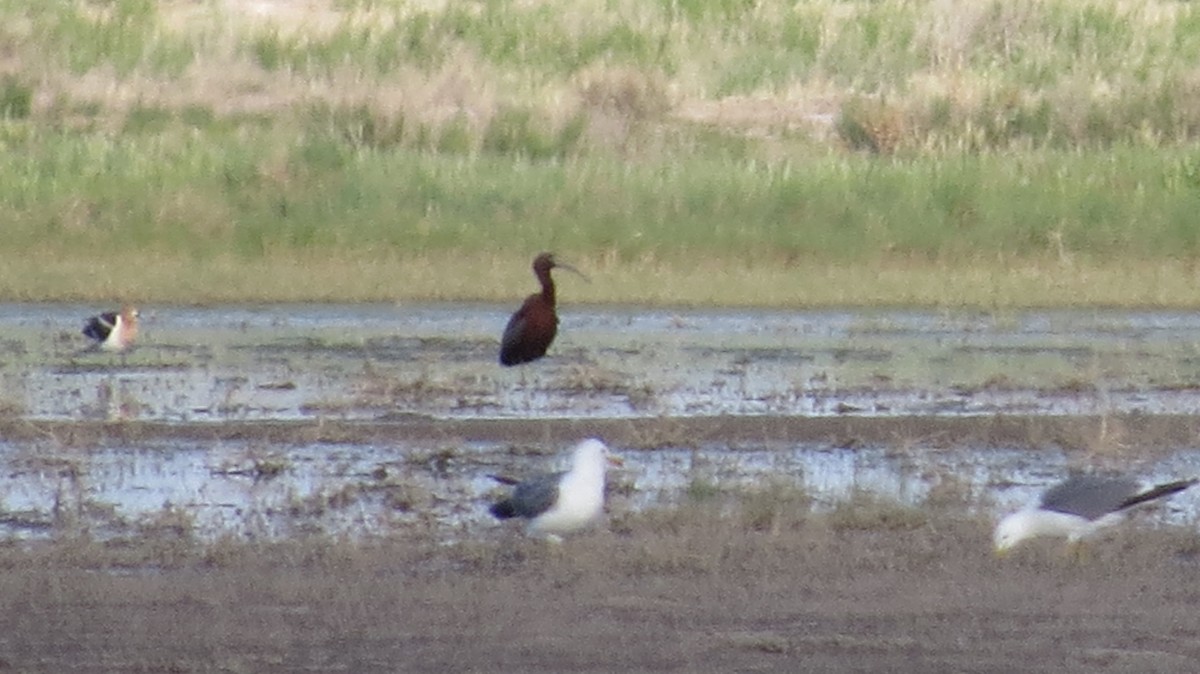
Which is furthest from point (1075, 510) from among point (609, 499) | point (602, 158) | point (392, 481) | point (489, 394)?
point (602, 158)

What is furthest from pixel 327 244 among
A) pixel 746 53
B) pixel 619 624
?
pixel 619 624

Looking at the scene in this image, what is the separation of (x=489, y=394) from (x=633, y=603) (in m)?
6.60

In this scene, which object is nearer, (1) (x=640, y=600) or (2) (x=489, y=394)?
(1) (x=640, y=600)

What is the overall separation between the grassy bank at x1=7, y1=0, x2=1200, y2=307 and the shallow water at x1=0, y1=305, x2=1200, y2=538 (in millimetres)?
1277

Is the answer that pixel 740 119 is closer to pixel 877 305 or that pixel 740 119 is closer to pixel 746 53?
pixel 746 53


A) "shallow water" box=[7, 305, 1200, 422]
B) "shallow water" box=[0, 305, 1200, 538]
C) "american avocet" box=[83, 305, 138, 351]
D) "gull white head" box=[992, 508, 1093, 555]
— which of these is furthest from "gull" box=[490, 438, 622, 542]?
"american avocet" box=[83, 305, 138, 351]

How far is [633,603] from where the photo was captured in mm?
8195

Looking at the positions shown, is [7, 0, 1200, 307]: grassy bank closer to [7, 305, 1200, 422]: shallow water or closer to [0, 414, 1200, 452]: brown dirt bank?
[7, 305, 1200, 422]: shallow water

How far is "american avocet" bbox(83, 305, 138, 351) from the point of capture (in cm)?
1595

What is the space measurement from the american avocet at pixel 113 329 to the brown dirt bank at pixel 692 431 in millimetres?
3040

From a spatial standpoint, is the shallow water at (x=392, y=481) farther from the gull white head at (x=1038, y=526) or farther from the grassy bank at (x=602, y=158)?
the grassy bank at (x=602, y=158)

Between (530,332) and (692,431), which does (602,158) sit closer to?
(530,332)

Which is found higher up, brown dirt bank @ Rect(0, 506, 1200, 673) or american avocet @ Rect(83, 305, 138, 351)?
american avocet @ Rect(83, 305, 138, 351)

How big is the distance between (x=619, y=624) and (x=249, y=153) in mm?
15287
